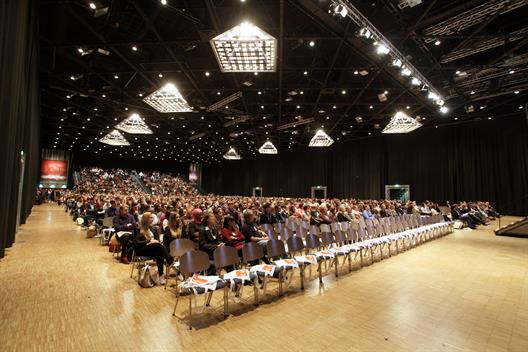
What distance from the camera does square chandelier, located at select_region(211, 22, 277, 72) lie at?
17.5 ft

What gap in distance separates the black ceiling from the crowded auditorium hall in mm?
70

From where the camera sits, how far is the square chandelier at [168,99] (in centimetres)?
834

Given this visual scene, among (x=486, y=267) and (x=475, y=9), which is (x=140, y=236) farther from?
(x=475, y=9)

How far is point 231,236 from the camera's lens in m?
5.12

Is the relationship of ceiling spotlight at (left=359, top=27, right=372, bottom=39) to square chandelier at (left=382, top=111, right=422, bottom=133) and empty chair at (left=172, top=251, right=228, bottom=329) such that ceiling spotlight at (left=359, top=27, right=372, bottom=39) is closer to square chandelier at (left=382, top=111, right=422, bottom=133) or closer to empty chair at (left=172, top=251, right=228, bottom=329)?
square chandelier at (left=382, top=111, right=422, bottom=133)

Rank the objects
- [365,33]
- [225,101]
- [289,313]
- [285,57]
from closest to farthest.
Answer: [289,313] → [365,33] → [285,57] → [225,101]

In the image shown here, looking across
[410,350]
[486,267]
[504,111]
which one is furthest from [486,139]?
[410,350]

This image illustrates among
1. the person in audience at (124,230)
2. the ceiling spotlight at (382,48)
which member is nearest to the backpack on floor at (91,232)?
the person in audience at (124,230)

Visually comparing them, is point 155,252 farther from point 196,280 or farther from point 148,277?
point 196,280

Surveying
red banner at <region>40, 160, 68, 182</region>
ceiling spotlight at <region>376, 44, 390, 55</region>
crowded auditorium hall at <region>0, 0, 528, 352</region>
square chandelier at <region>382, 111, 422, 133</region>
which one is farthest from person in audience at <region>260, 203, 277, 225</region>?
red banner at <region>40, 160, 68, 182</region>

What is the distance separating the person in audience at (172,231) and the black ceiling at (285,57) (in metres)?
5.00

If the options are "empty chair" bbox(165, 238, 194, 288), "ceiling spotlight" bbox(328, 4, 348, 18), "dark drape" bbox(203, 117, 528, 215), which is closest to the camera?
"empty chair" bbox(165, 238, 194, 288)

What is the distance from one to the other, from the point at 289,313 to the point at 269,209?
4.86 m

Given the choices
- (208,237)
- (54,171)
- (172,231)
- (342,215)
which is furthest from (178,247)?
(54,171)
